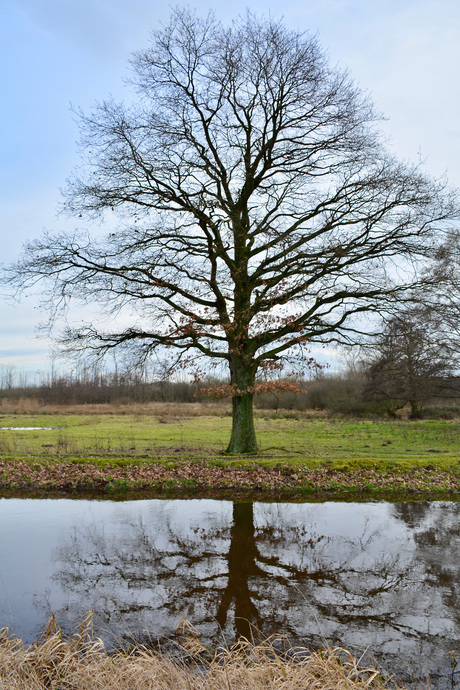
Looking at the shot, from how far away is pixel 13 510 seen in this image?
12.0m

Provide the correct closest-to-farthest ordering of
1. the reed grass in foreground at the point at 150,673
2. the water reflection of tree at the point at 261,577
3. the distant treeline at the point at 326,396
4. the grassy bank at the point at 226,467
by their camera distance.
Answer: the reed grass in foreground at the point at 150,673 < the water reflection of tree at the point at 261,577 < the grassy bank at the point at 226,467 < the distant treeline at the point at 326,396

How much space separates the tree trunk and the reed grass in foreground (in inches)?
505

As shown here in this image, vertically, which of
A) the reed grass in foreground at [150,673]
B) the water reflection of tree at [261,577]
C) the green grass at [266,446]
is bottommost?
the water reflection of tree at [261,577]

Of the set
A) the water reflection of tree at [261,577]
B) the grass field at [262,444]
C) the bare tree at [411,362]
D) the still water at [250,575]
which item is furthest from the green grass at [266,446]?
the water reflection of tree at [261,577]

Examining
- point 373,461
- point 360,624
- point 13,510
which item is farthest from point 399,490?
point 13,510

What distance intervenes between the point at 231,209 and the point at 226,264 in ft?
6.27

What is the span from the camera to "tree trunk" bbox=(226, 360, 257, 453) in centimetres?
1783

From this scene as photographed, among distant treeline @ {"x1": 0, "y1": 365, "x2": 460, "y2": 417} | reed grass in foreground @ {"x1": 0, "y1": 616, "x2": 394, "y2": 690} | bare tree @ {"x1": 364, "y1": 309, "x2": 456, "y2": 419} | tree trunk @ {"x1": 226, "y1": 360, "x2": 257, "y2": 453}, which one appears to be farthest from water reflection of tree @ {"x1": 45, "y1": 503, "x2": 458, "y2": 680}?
distant treeline @ {"x1": 0, "y1": 365, "x2": 460, "y2": 417}

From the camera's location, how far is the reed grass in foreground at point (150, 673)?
169 inches

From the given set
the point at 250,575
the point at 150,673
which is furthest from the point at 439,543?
the point at 150,673

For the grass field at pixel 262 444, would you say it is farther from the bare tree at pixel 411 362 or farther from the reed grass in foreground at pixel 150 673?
the reed grass in foreground at pixel 150 673

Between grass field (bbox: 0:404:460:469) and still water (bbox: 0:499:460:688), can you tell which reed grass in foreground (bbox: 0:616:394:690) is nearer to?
still water (bbox: 0:499:460:688)

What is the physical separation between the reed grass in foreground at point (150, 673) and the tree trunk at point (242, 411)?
42.1ft

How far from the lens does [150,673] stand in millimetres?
4461
